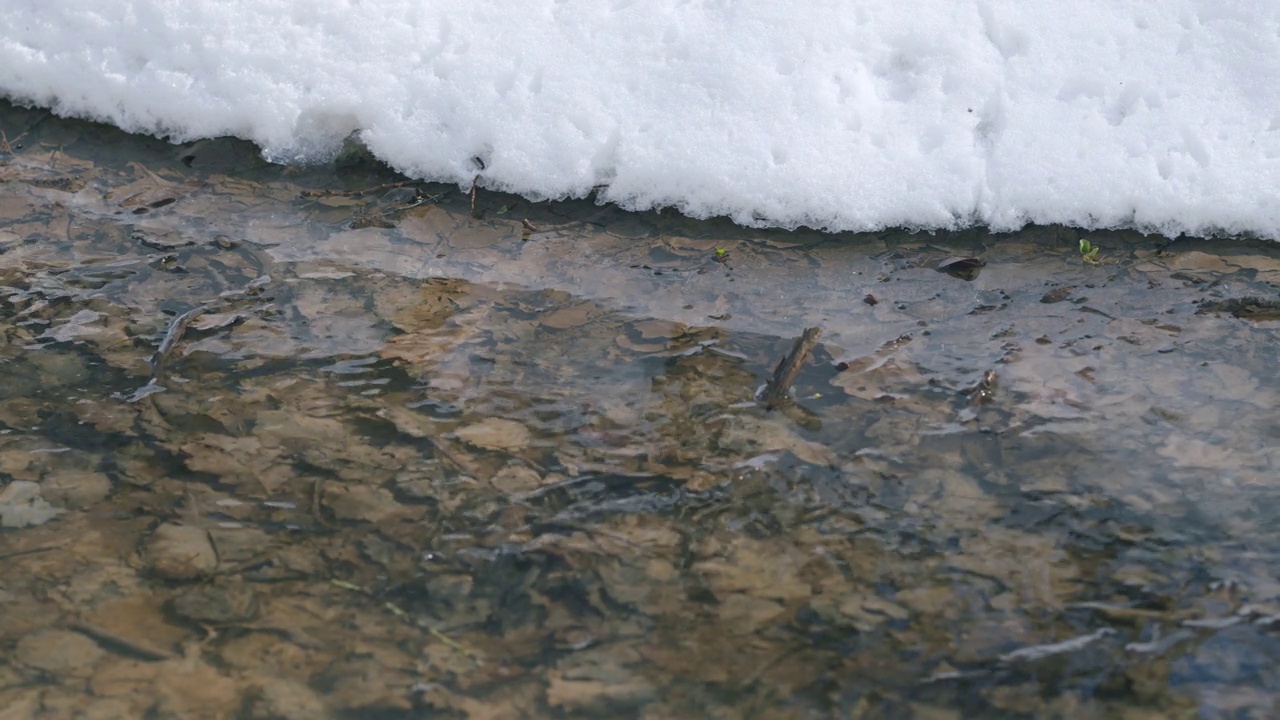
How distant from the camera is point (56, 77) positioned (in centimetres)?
414

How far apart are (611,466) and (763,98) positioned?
67.2 inches

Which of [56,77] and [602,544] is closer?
[602,544]

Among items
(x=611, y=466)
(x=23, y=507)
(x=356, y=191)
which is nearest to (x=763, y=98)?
(x=356, y=191)

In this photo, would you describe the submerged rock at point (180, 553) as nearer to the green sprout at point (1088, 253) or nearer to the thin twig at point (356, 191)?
the thin twig at point (356, 191)

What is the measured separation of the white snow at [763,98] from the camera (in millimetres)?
3525

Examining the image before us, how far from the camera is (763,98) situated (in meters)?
3.71

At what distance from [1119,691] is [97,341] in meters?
2.80

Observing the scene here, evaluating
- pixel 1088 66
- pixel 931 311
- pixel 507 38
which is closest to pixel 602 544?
pixel 931 311

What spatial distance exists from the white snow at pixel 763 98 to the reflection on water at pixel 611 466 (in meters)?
0.16

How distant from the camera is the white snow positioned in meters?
3.53

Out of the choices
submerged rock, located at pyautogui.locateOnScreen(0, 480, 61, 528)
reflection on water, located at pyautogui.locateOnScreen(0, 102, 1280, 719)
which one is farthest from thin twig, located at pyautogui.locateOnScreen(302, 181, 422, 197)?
submerged rock, located at pyautogui.locateOnScreen(0, 480, 61, 528)

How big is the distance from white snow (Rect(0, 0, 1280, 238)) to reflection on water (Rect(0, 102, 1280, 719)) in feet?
0.53

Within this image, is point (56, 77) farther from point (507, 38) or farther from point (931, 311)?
point (931, 311)

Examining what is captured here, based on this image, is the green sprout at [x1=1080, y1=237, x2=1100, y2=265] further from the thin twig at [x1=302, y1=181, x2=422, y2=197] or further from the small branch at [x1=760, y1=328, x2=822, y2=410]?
the thin twig at [x1=302, y1=181, x2=422, y2=197]
